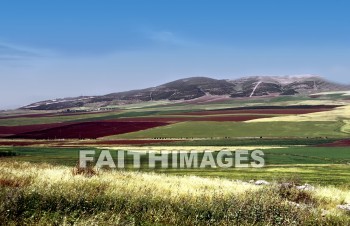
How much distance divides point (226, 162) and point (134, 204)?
29361 millimetres

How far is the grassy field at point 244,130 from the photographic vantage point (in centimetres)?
7669

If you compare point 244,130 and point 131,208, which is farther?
point 244,130

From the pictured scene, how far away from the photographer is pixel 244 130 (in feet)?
273

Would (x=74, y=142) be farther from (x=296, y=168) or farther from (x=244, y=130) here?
(x=296, y=168)

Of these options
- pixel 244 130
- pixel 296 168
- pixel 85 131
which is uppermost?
pixel 85 131

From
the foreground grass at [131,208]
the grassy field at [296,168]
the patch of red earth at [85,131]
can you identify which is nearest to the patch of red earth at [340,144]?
the grassy field at [296,168]

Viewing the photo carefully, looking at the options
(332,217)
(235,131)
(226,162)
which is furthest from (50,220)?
(235,131)

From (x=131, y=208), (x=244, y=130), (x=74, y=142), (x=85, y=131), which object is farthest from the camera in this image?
(x=244, y=130)

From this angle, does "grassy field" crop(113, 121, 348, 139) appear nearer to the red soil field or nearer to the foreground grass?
the red soil field

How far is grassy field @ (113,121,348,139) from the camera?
252 feet

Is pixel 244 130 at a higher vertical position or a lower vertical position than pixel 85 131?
lower

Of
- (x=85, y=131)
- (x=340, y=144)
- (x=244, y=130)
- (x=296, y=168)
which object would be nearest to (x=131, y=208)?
(x=296, y=168)

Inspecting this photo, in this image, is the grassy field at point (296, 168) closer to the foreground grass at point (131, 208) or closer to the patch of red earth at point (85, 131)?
the foreground grass at point (131, 208)

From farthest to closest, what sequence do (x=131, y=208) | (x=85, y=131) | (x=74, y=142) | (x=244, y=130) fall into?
(x=244, y=130), (x=85, y=131), (x=74, y=142), (x=131, y=208)
